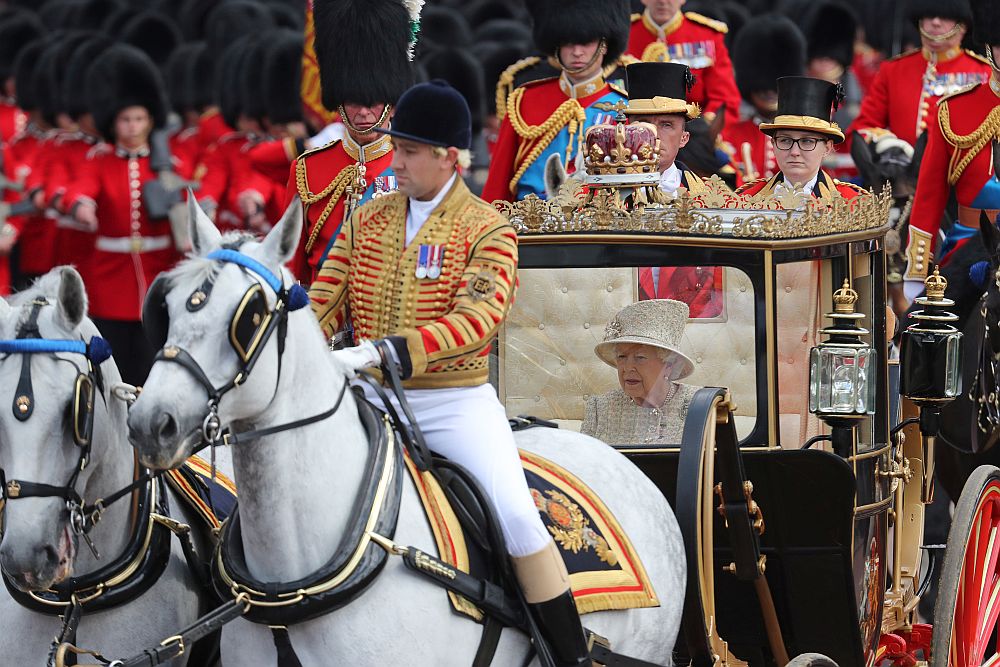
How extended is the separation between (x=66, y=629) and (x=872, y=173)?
17.4ft

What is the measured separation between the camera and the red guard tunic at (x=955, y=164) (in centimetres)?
718

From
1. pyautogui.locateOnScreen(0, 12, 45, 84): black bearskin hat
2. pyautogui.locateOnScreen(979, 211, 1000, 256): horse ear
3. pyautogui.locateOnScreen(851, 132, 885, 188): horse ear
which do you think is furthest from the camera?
pyautogui.locateOnScreen(0, 12, 45, 84): black bearskin hat

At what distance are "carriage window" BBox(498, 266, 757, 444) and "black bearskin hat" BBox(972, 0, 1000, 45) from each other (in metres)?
2.48

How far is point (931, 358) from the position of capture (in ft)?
17.9

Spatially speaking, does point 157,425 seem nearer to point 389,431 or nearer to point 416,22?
point 389,431

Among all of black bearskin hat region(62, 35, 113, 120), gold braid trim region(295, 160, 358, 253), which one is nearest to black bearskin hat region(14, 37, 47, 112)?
black bearskin hat region(62, 35, 113, 120)

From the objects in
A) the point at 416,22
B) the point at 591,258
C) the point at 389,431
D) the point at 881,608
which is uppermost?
the point at 416,22

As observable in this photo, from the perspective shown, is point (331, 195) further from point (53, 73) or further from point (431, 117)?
point (53, 73)

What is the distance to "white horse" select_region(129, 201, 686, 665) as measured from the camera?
11.8 ft

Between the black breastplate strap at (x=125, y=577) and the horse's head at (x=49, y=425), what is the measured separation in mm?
170

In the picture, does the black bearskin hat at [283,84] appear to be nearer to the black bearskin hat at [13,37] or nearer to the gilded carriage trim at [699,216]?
the black bearskin hat at [13,37]

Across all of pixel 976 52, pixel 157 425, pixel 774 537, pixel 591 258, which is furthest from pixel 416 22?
pixel 976 52

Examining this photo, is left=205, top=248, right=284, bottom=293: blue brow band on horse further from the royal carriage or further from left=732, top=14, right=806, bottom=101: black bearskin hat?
left=732, top=14, right=806, bottom=101: black bearskin hat

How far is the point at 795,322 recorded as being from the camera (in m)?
5.29
